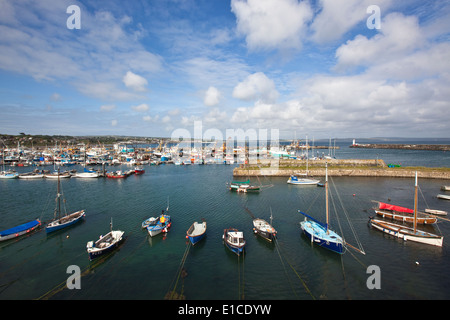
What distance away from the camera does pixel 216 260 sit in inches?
647

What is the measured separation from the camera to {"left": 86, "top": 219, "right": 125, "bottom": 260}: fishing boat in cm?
1617

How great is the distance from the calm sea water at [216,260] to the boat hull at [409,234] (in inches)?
26.2

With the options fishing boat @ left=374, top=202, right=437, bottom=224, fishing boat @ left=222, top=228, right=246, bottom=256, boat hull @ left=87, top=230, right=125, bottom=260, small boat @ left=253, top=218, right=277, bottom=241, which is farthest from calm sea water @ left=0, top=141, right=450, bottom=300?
fishing boat @ left=374, top=202, right=437, bottom=224

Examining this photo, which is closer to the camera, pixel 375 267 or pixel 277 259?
pixel 375 267

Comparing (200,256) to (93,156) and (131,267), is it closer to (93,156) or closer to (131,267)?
(131,267)

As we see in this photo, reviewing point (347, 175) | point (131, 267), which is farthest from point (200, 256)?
point (347, 175)

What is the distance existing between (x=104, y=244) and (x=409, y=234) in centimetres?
2748

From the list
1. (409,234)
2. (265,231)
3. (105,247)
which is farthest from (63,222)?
(409,234)

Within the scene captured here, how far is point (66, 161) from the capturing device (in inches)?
2864

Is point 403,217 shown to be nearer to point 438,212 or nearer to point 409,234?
point 409,234

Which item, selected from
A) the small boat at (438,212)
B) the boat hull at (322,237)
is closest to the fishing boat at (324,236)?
the boat hull at (322,237)

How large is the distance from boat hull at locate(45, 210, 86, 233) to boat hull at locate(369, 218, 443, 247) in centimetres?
3273
